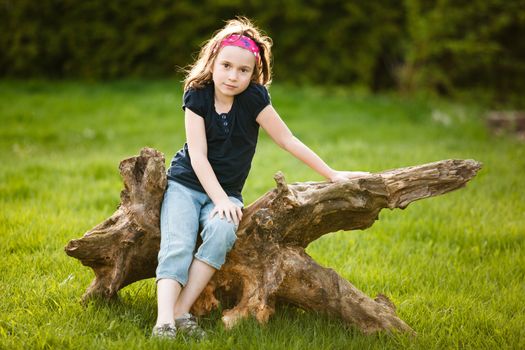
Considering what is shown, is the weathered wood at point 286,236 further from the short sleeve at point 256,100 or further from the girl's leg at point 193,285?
the short sleeve at point 256,100

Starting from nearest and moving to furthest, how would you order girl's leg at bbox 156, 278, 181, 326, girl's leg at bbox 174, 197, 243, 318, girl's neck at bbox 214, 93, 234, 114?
girl's leg at bbox 156, 278, 181, 326
girl's leg at bbox 174, 197, 243, 318
girl's neck at bbox 214, 93, 234, 114

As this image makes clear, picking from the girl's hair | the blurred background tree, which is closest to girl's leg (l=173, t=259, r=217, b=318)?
the girl's hair

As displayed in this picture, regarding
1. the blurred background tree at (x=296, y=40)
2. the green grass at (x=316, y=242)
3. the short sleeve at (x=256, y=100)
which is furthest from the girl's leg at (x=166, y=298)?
the blurred background tree at (x=296, y=40)

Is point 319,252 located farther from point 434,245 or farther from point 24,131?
point 24,131

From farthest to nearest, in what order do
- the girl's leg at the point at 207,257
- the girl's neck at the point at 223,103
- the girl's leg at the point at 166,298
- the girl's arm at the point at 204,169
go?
the girl's neck at the point at 223,103 → the girl's arm at the point at 204,169 → the girl's leg at the point at 207,257 → the girl's leg at the point at 166,298

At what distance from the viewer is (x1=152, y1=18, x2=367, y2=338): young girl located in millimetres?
2967

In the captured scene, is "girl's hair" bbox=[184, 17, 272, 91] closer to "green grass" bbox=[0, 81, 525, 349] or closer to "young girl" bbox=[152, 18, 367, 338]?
"young girl" bbox=[152, 18, 367, 338]

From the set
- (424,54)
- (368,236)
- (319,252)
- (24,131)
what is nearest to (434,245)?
(368,236)

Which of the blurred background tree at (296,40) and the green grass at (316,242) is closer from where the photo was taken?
the green grass at (316,242)

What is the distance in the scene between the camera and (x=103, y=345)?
8.96 ft

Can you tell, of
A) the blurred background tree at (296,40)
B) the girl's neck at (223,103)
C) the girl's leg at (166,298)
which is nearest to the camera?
the girl's leg at (166,298)

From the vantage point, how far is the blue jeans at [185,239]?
2.95 m

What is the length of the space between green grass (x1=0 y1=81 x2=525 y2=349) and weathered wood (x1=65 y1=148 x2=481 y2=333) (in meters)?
0.13

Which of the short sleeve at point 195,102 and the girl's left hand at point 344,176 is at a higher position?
the short sleeve at point 195,102
